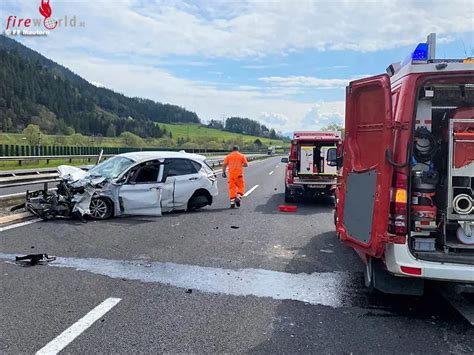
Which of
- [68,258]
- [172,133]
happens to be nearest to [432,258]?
[68,258]

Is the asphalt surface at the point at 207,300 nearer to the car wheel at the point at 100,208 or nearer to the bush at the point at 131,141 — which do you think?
the car wheel at the point at 100,208

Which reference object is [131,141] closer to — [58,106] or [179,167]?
[58,106]

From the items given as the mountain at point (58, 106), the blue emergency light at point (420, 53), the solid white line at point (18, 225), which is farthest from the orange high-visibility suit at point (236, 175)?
the mountain at point (58, 106)

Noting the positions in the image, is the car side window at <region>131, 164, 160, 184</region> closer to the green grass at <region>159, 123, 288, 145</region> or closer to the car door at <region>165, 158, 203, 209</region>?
the car door at <region>165, 158, 203, 209</region>

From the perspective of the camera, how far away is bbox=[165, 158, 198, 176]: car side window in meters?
10.8

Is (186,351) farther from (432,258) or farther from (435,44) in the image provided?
(435,44)

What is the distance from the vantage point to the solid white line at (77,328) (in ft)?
11.8

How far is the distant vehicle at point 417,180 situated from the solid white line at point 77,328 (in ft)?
8.90

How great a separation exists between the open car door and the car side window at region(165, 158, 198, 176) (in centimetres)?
596

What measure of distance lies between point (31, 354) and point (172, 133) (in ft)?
354

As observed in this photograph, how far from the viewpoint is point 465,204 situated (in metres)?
4.55

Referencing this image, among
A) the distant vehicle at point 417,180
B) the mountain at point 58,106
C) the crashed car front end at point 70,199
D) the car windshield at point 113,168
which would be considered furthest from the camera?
the mountain at point 58,106

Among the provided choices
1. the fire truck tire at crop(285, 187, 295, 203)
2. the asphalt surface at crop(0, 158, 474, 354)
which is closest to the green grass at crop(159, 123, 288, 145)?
the fire truck tire at crop(285, 187, 295, 203)

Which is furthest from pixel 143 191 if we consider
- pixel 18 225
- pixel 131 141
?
pixel 131 141
